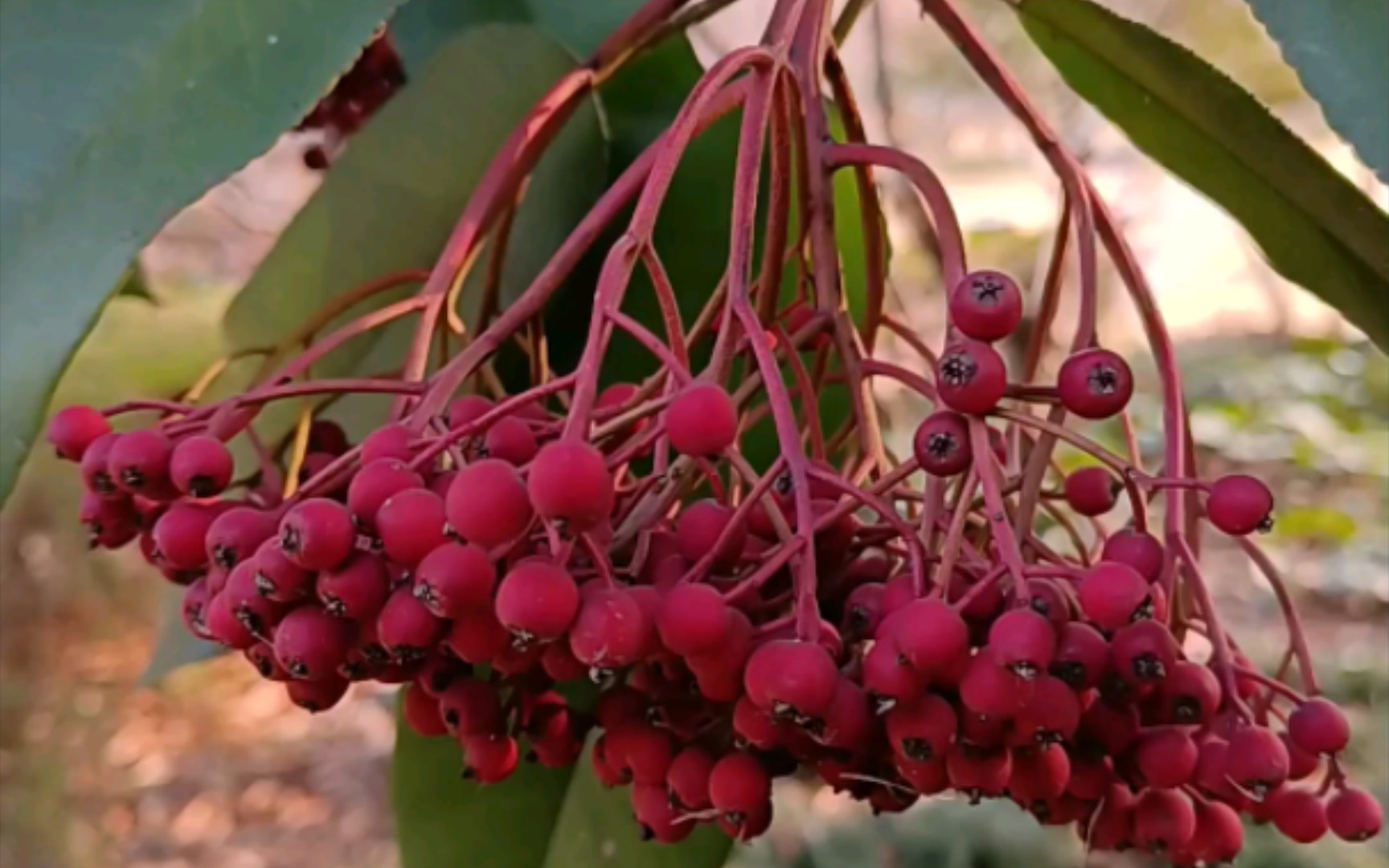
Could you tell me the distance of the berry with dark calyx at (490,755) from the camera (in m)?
0.40

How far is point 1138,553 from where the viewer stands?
40 cm

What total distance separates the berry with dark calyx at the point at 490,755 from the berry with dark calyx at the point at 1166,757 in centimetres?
18

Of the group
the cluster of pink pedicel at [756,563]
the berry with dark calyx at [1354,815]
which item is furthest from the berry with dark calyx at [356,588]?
the berry with dark calyx at [1354,815]

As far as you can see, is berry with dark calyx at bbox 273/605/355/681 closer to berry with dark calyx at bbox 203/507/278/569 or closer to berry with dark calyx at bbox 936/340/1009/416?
berry with dark calyx at bbox 203/507/278/569

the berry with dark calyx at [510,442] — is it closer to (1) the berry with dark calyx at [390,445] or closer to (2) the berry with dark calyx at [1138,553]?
(1) the berry with dark calyx at [390,445]

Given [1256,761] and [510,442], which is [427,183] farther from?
[1256,761]

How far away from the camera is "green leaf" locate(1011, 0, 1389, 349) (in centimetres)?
50

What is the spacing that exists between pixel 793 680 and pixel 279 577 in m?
0.13

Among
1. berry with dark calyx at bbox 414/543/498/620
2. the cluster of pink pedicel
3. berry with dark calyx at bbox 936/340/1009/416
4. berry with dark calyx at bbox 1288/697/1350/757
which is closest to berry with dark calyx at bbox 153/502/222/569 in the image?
the cluster of pink pedicel

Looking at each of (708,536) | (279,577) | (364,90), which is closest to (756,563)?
(708,536)

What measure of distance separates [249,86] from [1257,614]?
2.43 meters

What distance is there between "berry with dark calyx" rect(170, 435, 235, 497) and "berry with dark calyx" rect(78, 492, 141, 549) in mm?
52

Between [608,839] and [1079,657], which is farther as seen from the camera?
[608,839]

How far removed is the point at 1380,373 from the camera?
2402 millimetres
